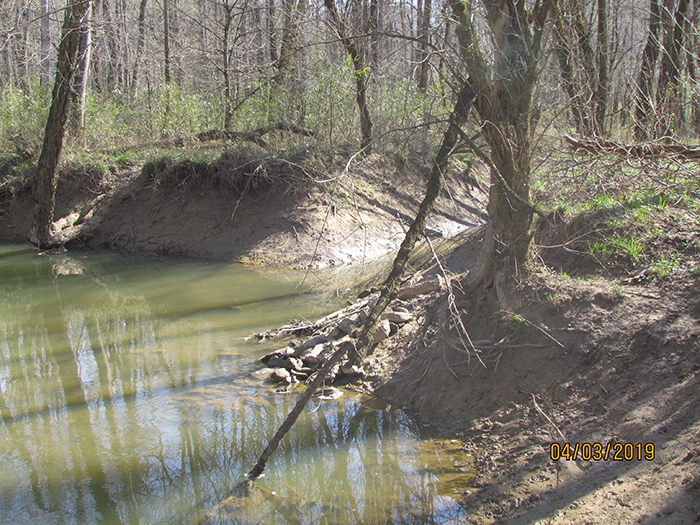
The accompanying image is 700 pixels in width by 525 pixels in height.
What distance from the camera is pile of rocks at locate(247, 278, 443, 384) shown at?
16.4 feet

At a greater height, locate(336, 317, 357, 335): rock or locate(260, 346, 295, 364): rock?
locate(336, 317, 357, 335): rock

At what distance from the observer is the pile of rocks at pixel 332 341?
4.98 meters

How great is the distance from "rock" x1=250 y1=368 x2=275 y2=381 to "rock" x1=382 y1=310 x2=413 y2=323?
1242 millimetres

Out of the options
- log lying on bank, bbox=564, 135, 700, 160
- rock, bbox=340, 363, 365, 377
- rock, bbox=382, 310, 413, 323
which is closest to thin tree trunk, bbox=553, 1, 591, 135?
log lying on bank, bbox=564, 135, 700, 160

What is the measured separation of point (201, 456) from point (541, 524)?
2319mm

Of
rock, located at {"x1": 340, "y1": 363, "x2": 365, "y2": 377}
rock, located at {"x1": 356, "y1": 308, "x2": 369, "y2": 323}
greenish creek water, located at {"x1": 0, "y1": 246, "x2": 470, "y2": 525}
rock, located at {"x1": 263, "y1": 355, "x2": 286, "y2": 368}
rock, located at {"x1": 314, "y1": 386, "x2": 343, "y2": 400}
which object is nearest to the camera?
greenish creek water, located at {"x1": 0, "y1": 246, "x2": 470, "y2": 525}

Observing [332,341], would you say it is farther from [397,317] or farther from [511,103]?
[511,103]

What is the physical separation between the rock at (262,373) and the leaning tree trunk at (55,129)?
28.6 feet

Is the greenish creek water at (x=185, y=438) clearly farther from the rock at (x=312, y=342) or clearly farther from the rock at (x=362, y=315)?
the rock at (x=362, y=315)

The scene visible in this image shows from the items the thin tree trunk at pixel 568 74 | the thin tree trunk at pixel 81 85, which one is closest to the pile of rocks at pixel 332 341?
the thin tree trunk at pixel 568 74

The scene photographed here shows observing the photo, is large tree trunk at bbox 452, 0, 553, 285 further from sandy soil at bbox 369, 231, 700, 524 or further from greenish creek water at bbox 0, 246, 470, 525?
greenish creek water at bbox 0, 246, 470, 525

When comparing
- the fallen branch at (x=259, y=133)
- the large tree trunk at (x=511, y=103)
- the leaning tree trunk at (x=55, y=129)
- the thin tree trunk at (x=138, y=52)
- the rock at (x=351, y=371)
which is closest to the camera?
the large tree trunk at (x=511, y=103)

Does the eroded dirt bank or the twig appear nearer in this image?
the twig

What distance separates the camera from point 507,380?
3.93 m
